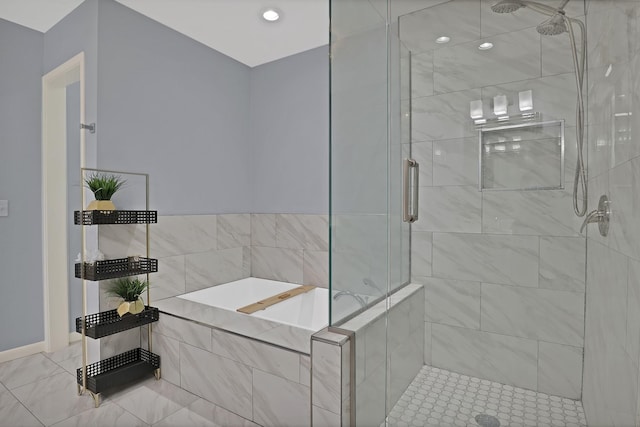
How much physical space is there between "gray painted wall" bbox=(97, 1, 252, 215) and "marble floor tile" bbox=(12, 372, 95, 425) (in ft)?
4.18

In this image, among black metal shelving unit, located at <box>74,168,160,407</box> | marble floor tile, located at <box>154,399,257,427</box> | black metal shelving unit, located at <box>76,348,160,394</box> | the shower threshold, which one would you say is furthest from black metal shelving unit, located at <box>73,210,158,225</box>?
the shower threshold

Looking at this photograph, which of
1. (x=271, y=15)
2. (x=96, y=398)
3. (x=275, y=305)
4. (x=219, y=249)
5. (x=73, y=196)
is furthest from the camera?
(x=219, y=249)

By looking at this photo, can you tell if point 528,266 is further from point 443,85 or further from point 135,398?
point 135,398

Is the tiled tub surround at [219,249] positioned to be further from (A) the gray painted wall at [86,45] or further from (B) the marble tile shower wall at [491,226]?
(B) the marble tile shower wall at [491,226]

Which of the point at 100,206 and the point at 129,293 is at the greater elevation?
the point at 100,206

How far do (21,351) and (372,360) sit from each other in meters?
2.71

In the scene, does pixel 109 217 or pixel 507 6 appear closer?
pixel 507 6

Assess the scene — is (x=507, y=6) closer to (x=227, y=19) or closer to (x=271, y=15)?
(x=271, y=15)

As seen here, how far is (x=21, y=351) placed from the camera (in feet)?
8.67

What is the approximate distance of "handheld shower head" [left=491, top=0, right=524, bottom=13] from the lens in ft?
5.63

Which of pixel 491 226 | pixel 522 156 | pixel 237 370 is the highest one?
pixel 522 156

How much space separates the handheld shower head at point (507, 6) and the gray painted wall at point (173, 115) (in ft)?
7.41

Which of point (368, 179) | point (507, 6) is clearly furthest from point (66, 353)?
point (507, 6)

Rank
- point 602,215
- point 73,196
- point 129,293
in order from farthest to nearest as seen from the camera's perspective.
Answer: point 73,196, point 129,293, point 602,215
